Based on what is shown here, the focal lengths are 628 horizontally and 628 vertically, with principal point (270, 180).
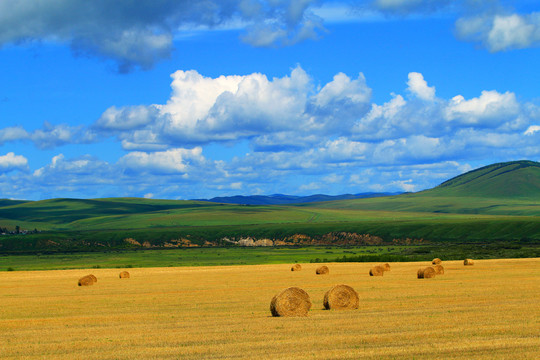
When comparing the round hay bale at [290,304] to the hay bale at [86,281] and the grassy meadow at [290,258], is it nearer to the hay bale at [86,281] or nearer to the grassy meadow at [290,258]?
the hay bale at [86,281]

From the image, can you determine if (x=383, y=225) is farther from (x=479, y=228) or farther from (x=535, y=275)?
(x=535, y=275)

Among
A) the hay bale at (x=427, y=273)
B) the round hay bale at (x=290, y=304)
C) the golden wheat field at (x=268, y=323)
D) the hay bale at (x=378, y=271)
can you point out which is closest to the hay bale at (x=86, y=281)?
the golden wheat field at (x=268, y=323)

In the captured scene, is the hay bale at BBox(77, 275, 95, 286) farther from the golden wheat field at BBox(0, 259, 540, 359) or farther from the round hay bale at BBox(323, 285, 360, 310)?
the round hay bale at BBox(323, 285, 360, 310)

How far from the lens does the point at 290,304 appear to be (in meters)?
26.7

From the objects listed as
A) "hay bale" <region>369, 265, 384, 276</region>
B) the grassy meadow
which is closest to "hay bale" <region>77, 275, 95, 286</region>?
"hay bale" <region>369, 265, 384, 276</region>

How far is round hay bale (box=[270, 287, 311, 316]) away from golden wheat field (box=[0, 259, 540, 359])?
0.44m

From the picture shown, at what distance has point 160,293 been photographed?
130 feet

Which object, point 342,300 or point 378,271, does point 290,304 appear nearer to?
point 342,300

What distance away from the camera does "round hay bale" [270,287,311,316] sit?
2655 cm

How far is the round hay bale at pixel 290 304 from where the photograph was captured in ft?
87.1

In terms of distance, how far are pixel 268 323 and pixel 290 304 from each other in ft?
8.64

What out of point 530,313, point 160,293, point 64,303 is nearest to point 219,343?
point 530,313

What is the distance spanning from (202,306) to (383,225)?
132 metres

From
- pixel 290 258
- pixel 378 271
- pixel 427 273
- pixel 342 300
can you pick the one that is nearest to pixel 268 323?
pixel 342 300
